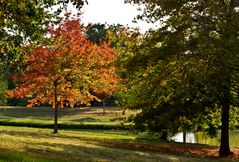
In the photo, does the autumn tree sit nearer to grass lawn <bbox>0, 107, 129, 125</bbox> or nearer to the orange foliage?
the orange foliage

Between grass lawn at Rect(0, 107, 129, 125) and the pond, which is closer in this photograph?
the pond

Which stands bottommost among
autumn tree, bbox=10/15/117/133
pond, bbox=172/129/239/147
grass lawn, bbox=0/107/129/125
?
pond, bbox=172/129/239/147

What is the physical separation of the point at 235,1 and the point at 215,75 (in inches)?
161

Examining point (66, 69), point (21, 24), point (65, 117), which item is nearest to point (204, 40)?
point (21, 24)

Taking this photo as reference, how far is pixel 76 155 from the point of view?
16.9 m

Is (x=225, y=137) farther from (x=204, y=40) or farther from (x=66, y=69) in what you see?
(x=66, y=69)

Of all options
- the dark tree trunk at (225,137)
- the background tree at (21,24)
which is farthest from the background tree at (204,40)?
the background tree at (21,24)

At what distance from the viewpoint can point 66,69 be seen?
32.7 metres

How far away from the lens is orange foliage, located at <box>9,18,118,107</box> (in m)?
32.1

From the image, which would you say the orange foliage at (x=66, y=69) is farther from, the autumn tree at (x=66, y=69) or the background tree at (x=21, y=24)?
the background tree at (x=21, y=24)

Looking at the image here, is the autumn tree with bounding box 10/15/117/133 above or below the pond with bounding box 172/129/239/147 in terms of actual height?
above

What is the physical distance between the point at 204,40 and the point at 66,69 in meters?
14.8

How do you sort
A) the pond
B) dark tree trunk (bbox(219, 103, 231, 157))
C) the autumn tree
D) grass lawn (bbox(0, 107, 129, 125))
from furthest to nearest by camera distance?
grass lawn (bbox(0, 107, 129, 125)) < the pond < the autumn tree < dark tree trunk (bbox(219, 103, 231, 157))

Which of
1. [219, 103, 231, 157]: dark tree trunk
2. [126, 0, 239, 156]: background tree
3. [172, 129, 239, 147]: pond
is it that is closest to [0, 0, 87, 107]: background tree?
[126, 0, 239, 156]: background tree
